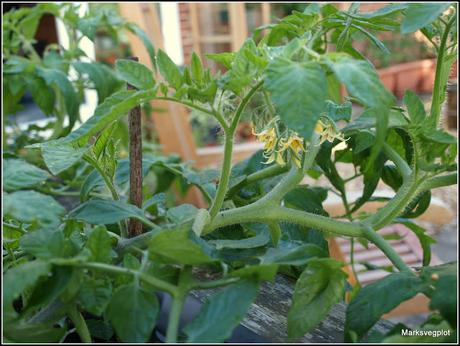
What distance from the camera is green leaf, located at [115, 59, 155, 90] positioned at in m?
0.40

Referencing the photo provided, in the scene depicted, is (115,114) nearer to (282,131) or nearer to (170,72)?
(170,72)

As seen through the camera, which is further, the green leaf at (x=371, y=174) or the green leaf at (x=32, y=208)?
the green leaf at (x=371, y=174)

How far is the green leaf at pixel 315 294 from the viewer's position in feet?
1.39

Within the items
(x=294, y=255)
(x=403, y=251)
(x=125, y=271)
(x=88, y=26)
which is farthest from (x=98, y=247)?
(x=403, y=251)

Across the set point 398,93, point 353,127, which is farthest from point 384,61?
point 353,127

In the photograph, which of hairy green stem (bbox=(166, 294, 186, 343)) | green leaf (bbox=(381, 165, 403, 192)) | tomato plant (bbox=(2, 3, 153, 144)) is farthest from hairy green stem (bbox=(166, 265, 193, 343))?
tomato plant (bbox=(2, 3, 153, 144))

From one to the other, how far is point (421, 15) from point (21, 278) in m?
0.30

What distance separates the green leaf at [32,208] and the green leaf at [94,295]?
0.22 feet

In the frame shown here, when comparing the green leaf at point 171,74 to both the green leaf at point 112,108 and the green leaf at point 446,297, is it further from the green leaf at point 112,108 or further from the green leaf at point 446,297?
the green leaf at point 446,297

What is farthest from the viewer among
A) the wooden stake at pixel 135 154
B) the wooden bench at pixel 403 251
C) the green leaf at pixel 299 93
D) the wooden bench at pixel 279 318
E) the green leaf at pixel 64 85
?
the wooden bench at pixel 403 251

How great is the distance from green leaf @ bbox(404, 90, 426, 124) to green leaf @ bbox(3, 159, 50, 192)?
27 cm

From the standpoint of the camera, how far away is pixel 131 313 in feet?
1.25

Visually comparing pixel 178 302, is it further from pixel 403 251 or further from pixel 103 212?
pixel 403 251

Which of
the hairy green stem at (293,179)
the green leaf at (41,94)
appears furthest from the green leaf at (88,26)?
the hairy green stem at (293,179)
